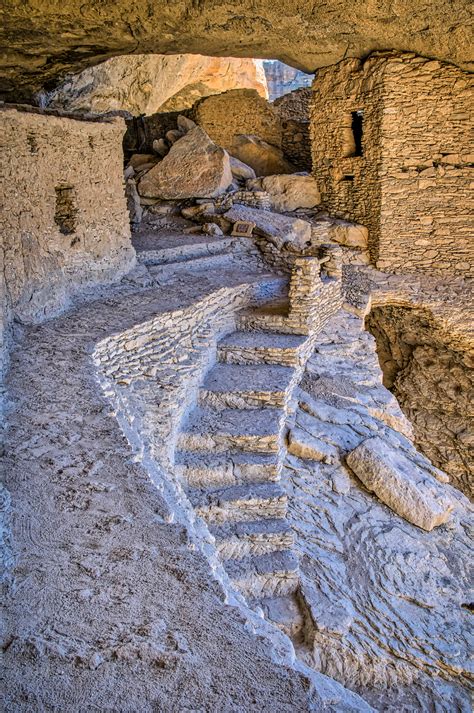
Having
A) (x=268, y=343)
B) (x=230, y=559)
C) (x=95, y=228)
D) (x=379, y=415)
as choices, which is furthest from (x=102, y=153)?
(x=230, y=559)

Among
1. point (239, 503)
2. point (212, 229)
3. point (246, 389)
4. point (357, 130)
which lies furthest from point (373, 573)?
point (357, 130)

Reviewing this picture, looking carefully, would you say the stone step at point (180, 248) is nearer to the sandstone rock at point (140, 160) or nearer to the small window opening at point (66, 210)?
the small window opening at point (66, 210)

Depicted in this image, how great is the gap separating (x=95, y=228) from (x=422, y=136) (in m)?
5.28

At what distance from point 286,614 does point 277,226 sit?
6844 mm

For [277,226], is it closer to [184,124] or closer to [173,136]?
[173,136]

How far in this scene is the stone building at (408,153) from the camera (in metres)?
9.52

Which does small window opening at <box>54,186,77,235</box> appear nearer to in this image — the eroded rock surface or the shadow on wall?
the eroded rock surface

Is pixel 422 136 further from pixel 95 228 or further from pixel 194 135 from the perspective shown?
pixel 95 228

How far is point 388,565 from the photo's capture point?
5.67 metres

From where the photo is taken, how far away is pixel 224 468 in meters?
5.59

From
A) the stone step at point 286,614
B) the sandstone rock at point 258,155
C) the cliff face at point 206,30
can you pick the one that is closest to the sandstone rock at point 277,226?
the cliff face at point 206,30

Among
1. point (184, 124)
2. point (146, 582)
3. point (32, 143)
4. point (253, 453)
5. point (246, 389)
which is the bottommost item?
point (253, 453)

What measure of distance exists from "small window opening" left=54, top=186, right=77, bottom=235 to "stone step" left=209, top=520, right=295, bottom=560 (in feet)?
12.6

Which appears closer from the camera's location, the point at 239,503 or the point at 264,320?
the point at 239,503
